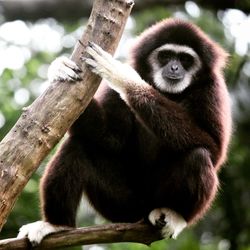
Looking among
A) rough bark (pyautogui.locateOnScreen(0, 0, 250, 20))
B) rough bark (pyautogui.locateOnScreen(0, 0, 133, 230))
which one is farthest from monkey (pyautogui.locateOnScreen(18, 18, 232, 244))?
rough bark (pyautogui.locateOnScreen(0, 0, 250, 20))

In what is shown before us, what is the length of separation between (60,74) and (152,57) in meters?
2.59

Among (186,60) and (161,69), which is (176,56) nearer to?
(186,60)

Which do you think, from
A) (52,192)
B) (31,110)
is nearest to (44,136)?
(31,110)

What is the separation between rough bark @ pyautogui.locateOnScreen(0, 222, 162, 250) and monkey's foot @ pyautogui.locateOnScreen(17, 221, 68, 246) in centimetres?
5

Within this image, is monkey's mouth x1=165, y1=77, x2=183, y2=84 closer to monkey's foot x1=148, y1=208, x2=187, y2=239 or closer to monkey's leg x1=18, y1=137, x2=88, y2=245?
monkey's leg x1=18, y1=137, x2=88, y2=245

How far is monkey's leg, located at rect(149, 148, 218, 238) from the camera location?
6977 mm

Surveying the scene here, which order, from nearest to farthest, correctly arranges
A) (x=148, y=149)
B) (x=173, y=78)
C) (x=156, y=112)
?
(x=156, y=112), (x=148, y=149), (x=173, y=78)

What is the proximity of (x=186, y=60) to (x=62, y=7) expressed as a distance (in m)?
4.77

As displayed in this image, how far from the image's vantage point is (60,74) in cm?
608

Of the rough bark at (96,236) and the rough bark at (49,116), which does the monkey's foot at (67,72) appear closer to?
the rough bark at (49,116)

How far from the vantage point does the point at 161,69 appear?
27.5ft

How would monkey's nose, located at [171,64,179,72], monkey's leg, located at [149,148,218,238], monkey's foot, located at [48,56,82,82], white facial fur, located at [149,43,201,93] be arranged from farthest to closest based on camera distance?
1. monkey's nose, located at [171,64,179,72]
2. white facial fur, located at [149,43,201,93]
3. monkey's leg, located at [149,148,218,238]
4. monkey's foot, located at [48,56,82,82]

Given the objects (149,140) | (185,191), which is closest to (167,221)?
(185,191)

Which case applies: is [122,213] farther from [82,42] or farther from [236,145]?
[236,145]
